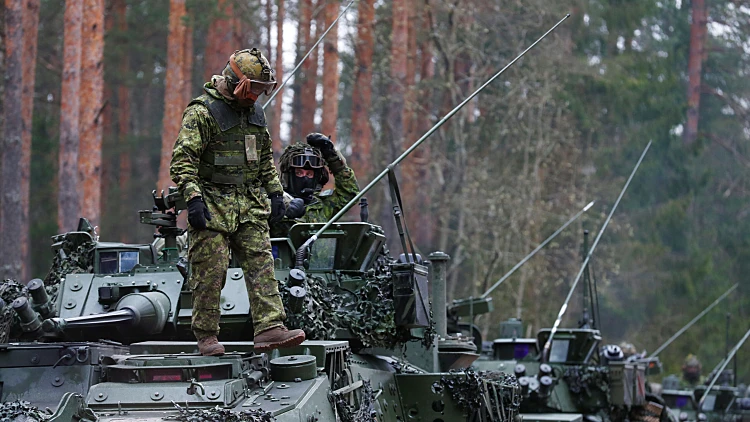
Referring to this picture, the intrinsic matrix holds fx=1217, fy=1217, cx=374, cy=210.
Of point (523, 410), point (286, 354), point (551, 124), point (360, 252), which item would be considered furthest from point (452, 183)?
point (286, 354)

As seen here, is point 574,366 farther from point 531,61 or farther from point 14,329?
point 531,61

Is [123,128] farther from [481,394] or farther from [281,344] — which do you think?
[281,344]

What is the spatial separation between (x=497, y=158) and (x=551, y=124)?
2.35 m

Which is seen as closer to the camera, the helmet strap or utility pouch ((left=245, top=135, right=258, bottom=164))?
the helmet strap

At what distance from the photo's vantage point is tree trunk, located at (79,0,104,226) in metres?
22.1

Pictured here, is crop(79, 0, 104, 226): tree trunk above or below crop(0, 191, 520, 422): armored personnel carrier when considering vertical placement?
above

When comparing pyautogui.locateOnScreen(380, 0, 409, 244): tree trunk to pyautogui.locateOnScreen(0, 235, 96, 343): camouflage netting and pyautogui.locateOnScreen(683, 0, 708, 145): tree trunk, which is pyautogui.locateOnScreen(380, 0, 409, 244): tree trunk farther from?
pyautogui.locateOnScreen(0, 235, 96, 343): camouflage netting

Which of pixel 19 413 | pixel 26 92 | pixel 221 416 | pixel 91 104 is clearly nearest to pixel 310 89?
pixel 26 92

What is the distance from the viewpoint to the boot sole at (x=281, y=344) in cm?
Result: 909

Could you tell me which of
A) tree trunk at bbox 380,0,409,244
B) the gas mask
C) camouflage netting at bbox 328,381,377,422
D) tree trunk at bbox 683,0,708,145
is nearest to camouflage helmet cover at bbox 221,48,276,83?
camouflage netting at bbox 328,381,377,422

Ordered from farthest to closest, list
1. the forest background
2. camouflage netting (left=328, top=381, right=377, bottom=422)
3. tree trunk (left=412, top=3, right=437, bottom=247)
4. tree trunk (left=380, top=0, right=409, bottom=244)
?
tree trunk (left=412, top=3, right=437, bottom=247)
tree trunk (left=380, top=0, right=409, bottom=244)
the forest background
camouflage netting (left=328, top=381, right=377, bottom=422)

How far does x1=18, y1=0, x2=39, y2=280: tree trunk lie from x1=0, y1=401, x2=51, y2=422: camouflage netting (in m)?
16.4

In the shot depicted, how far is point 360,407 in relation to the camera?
9.88 m

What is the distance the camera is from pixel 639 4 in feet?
120
